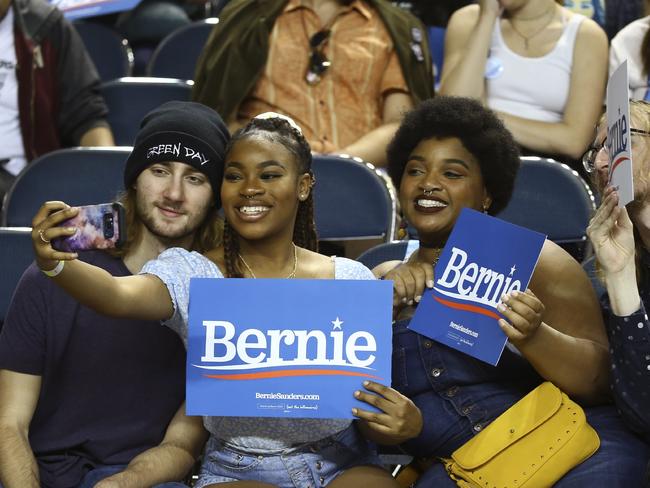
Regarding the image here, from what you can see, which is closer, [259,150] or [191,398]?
[191,398]

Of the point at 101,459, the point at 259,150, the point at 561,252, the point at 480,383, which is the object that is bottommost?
the point at 101,459

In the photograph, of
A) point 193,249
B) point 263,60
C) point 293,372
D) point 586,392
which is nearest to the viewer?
point 293,372

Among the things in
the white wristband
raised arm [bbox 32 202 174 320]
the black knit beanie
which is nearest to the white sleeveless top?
the black knit beanie

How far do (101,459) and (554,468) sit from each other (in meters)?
1.08

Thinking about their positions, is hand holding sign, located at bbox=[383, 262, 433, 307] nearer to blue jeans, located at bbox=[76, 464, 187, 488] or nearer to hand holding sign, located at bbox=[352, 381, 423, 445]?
hand holding sign, located at bbox=[352, 381, 423, 445]

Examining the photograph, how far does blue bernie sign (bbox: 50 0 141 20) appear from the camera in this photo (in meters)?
5.47

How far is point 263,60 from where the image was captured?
4441 millimetres

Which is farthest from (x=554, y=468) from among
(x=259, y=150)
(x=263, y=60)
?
(x=263, y=60)

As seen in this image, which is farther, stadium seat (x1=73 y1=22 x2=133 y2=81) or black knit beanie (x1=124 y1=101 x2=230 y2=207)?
stadium seat (x1=73 y1=22 x2=133 y2=81)

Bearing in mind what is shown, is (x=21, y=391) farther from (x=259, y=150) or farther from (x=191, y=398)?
(x=259, y=150)

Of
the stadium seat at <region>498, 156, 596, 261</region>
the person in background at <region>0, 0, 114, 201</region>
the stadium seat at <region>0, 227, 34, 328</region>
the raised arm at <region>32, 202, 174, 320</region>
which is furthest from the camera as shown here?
the person in background at <region>0, 0, 114, 201</region>

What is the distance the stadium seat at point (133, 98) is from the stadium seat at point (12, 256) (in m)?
1.49

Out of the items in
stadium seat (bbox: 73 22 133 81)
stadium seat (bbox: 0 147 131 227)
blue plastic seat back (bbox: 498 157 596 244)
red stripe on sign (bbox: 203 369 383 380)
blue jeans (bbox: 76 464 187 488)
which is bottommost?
stadium seat (bbox: 73 22 133 81)

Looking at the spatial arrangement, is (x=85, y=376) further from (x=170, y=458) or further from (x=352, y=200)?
(x=352, y=200)
